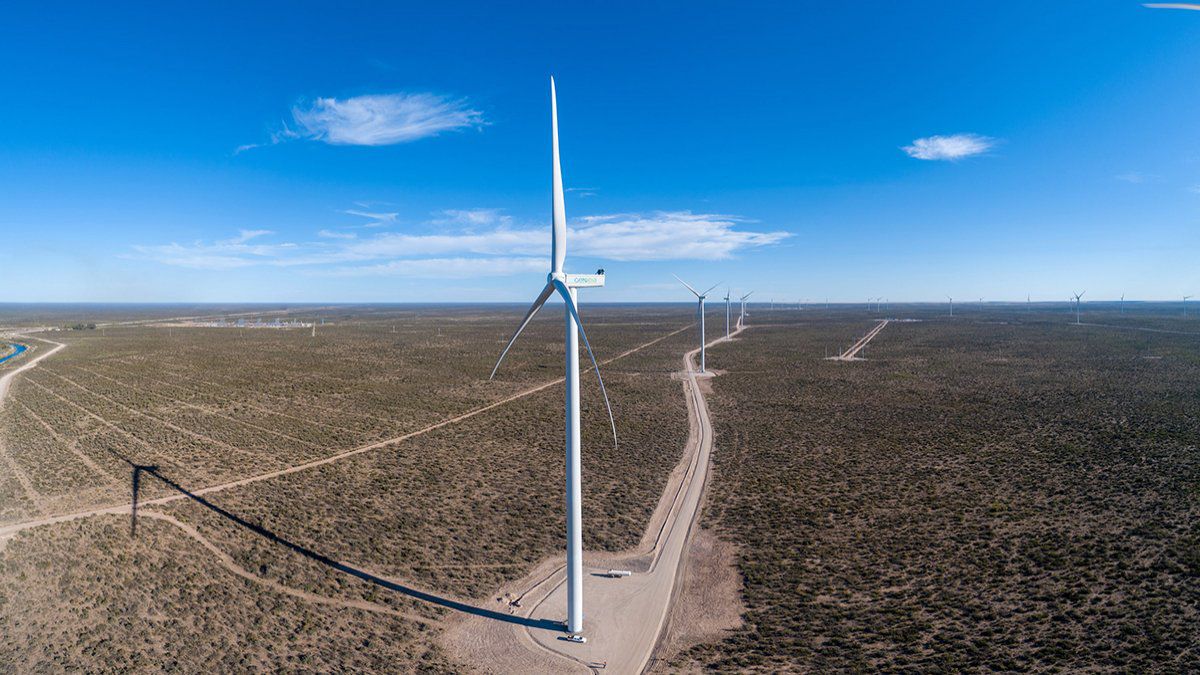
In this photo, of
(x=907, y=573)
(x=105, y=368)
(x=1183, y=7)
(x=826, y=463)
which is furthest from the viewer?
(x=105, y=368)

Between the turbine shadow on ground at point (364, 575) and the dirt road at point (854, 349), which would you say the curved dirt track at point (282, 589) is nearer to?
the turbine shadow on ground at point (364, 575)

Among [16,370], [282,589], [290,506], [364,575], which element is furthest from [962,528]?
[16,370]

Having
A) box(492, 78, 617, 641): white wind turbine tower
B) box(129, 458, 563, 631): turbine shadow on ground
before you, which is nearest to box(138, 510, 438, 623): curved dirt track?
box(129, 458, 563, 631): turbine shadow on ground

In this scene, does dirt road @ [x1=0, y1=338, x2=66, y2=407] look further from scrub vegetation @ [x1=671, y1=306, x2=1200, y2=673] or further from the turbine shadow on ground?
scrub vegetation @ [x1=671, y1=306, x2=1200, y2=673]

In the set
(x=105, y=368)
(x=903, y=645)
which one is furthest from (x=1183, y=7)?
(x=105, y=368)

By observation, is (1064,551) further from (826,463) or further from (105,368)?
(105,368)

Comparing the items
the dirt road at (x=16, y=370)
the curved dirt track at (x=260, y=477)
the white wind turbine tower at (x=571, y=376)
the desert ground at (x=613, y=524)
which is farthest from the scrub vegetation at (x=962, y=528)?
the dirt road at (x=16, y=370)
